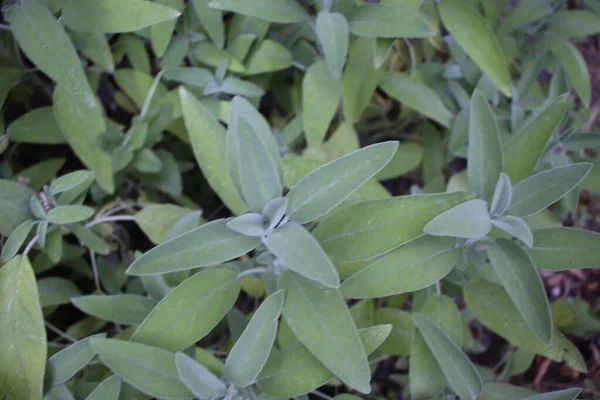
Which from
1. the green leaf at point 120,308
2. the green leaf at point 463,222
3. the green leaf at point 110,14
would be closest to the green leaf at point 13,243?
the green leaf at point 120,308

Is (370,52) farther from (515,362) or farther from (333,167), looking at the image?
(515,362)

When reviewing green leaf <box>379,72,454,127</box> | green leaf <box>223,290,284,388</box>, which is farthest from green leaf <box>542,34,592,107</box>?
green leaf <box>223,290,284,388</box>

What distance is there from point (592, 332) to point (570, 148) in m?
0.50

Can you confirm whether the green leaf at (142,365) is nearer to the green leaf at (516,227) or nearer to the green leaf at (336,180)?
the green leaf at (336,180)

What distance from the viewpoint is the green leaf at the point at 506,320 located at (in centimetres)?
82

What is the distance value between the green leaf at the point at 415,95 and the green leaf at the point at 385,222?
427 mm

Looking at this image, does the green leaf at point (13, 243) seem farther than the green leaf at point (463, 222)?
Yes

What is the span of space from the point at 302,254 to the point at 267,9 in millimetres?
495

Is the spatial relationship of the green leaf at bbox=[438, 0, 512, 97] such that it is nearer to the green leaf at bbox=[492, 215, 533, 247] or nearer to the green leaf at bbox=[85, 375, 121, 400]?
the green leaf at bbox=[492, 215, 533, 247]

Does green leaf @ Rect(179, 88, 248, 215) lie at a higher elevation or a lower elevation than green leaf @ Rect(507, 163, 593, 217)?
higher

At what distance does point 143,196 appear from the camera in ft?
3.56

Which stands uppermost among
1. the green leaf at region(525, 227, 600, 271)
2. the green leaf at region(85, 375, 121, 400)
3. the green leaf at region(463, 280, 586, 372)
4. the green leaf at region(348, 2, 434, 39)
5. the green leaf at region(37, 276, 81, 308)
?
the green leaf at region(348, 2, 434, 39)

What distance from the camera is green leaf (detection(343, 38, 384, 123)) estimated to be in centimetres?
102

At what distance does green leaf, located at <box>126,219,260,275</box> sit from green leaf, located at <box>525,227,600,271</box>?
0.44 metres
